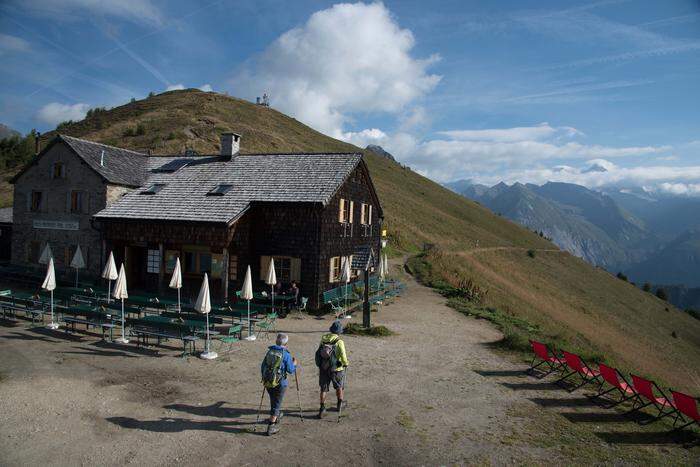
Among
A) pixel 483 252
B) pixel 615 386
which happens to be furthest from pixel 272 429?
pixel 483 252

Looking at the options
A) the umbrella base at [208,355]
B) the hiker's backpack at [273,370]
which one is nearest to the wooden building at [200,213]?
the umbrella base at [208,355]

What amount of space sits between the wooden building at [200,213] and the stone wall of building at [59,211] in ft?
0.19

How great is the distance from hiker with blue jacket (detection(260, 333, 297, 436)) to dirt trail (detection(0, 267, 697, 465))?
Result: 369 millimetres

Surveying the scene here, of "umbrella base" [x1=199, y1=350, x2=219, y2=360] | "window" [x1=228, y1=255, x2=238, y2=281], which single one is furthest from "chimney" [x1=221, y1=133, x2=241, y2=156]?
"umbrella base" [x1=199, y1=350, x2=219, y2=360]

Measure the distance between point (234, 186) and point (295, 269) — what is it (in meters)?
5.83

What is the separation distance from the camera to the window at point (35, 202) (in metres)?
26.4

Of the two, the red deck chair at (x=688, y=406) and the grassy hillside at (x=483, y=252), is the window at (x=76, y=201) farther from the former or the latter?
the red deck chair at (x=688, y=406)

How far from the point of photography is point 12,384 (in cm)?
1077

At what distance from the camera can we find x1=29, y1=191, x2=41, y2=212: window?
26.4m

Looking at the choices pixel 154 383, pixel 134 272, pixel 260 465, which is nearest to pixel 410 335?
pixel 154 383

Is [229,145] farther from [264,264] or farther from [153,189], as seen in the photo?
[264,264]

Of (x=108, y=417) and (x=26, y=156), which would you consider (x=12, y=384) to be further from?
(x=26, y=156)

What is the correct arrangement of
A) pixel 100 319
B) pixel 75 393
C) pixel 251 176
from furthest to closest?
1. pixel 251 176
2. pixel 100 319
3. pixel 75 393

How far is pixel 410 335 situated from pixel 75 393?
1134cm
